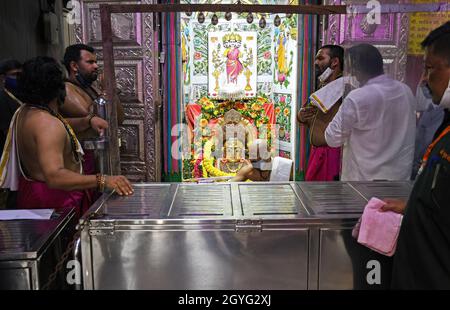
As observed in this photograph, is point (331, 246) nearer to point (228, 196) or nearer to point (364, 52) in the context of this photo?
point (228, 196)

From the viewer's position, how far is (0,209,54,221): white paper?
182cm

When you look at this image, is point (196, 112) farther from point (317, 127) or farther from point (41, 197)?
point (41, 197)

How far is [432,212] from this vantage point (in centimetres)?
135

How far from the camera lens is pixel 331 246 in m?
1.64

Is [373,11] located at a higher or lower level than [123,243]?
higher

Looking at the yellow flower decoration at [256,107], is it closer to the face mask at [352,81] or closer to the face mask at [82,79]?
the face mask at [82,79]

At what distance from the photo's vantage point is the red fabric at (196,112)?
5.63m

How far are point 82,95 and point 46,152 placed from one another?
4.70 feet

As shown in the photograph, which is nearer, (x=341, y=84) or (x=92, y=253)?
(x=92, y=253)

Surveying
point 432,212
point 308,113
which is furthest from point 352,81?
point 432,212
